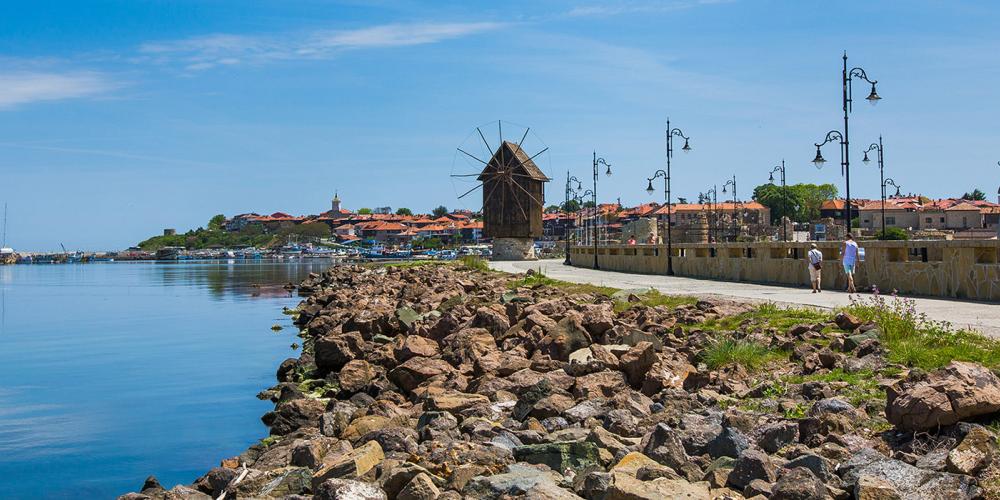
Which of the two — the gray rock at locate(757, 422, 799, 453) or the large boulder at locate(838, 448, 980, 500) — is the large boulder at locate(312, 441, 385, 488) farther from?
the large boulder at locate(838, 448, 980, 500)

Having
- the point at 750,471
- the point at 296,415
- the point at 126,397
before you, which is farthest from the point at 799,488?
the point at 126,397

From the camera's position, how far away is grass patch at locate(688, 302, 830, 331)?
1579cm

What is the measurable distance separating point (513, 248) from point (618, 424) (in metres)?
67.3

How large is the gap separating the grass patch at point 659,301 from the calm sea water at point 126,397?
8109 mm

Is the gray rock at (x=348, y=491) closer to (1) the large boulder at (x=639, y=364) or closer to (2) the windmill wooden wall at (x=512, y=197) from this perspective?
(1) the large boulder at (x=639, y=364)

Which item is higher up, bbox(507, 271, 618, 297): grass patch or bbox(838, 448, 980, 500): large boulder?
bbox(507, 271, 618, 297): grass patch

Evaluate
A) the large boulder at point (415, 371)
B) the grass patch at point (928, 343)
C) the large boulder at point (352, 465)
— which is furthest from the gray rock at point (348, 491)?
the grass patch at point (928, 343)

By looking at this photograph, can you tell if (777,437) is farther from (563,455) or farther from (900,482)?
(563,455)

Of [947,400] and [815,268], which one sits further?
[815,268]

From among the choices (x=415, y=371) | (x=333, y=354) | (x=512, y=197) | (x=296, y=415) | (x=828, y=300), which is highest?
(x=512, y=197)

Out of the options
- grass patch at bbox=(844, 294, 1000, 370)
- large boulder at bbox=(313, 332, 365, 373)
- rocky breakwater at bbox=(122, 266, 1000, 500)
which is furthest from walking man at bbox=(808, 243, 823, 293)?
Result: large boulder at bbox=(313, 332, 365, 373)

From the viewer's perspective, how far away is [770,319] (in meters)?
16.5

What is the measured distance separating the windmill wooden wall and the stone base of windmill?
1.57ft

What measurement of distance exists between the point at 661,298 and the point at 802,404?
1218 centimetres
